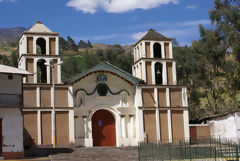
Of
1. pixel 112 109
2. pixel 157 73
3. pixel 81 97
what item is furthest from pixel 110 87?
pixel 157 73

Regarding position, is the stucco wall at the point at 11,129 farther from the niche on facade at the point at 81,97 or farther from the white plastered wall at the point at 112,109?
the niche on facade at the point at 81,97

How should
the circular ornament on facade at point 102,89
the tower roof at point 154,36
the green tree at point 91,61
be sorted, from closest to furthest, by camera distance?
the circular ornament on facade at point 102,89, the tower roof at point 154,36, the green tree at point 91,61

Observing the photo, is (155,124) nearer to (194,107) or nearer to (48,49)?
(48,49)

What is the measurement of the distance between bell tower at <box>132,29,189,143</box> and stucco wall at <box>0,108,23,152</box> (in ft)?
36.4

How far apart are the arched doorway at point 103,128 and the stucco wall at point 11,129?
9321mm

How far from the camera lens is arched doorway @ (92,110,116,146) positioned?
34969 mm

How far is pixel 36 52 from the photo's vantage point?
3462 cm

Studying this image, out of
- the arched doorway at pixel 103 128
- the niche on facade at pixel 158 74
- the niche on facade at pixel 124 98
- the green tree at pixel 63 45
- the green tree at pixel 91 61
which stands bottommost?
the arched doorway at pixel 103 128

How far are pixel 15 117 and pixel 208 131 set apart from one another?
17.7 m

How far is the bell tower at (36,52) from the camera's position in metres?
33.9

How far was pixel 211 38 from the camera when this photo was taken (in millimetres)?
42625

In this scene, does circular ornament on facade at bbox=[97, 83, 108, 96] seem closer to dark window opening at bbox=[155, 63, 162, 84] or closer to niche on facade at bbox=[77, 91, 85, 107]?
niche on facade at bbox=[77, 91, 85, 107]

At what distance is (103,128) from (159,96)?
17.2ft

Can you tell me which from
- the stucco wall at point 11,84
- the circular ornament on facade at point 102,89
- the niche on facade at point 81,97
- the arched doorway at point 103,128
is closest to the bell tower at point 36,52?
the niche on facade at point 81,97
